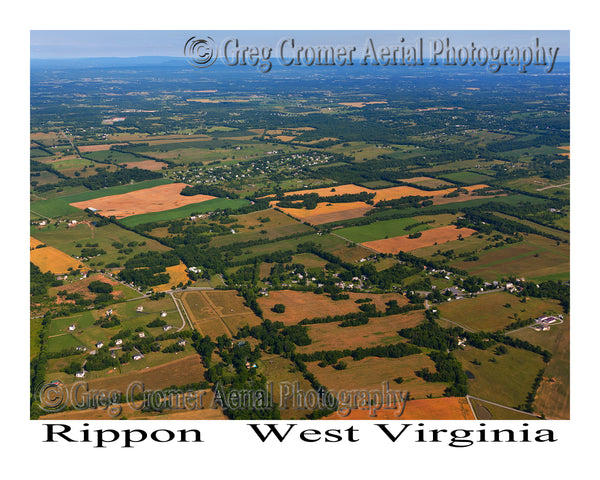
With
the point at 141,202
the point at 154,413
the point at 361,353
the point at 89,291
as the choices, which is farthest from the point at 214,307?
the point at 141,202

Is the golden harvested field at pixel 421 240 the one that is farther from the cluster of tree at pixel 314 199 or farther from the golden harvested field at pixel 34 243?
the golden harvested field at pixel 34 243

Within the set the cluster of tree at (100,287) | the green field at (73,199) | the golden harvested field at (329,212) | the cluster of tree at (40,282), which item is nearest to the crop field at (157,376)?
the cluster of tree at (100,287)

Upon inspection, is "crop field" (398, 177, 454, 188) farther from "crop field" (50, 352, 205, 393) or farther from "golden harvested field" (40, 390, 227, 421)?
"golden harvested field" (40, 390, 227, 421)

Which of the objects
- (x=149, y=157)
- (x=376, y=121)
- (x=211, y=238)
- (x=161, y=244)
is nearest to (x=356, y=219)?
(x=211, y=238)

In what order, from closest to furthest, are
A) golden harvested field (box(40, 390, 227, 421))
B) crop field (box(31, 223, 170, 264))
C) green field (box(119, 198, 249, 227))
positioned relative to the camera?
golden harvested field (box(40, 390, 227, 421))
crop field (box(31, 223, 170, 264))
green field (box(119, 198, 249, 227))

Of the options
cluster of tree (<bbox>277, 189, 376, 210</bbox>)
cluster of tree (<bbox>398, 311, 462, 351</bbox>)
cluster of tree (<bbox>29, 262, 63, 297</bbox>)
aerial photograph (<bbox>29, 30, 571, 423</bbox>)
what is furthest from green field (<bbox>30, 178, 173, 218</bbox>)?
cluster of tree (<bbox>398, 311, 462, 351</bbox>)
